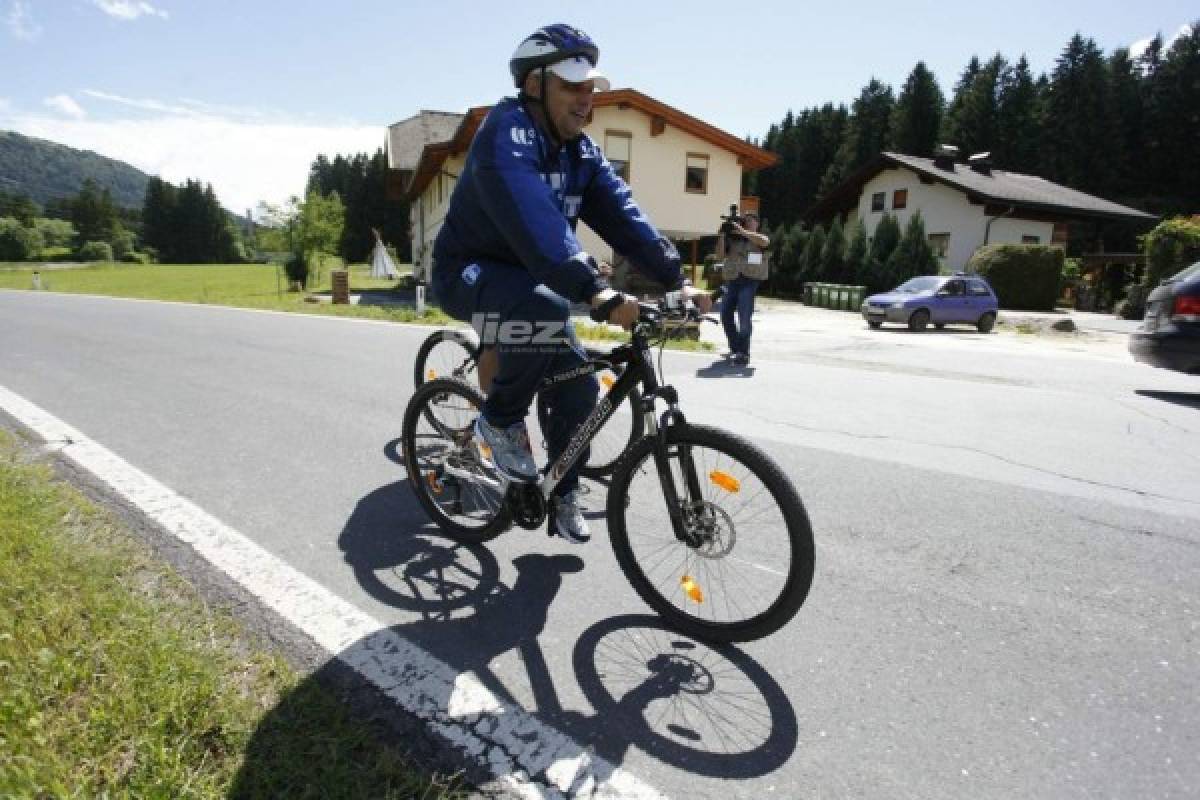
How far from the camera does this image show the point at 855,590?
2770 mm

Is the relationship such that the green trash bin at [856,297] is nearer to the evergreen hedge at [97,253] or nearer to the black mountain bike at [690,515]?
the black mountain bike at [690,515]

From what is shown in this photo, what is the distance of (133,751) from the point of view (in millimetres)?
1701

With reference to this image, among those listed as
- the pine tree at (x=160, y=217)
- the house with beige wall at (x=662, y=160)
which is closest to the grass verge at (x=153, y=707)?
the house with beige wall at (x=662, y=160)

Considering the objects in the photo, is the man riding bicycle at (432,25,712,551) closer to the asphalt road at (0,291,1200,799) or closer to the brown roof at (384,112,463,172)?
the asphalt road at (0,291,1200,799)

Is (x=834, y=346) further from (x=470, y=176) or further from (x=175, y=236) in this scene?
(x=175, y=236)

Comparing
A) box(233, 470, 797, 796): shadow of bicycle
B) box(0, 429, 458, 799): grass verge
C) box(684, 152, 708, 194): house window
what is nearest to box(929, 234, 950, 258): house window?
box(684, 152, 708, 194): house window

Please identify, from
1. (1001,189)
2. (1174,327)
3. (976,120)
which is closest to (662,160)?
(1001,189)

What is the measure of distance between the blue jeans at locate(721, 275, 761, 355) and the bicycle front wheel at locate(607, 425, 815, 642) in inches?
239

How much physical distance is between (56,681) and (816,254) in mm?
35765

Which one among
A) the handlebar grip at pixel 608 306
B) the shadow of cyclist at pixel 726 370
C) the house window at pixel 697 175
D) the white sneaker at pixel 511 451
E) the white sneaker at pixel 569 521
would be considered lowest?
the white sneaker at pixel 569 521

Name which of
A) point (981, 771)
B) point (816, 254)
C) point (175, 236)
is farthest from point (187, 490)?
point (175, 236)

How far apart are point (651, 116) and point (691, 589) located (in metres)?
27.0

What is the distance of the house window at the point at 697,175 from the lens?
93.1 feet

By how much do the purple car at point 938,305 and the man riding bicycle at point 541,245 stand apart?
695 inches
